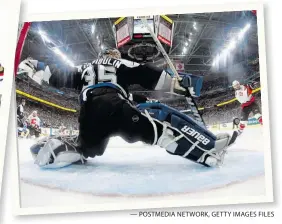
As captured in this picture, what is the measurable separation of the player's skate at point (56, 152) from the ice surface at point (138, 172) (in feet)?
0.09

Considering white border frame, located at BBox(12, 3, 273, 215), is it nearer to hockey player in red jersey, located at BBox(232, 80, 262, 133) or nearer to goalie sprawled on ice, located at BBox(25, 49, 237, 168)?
hockey player in red jersey, located at BBox(232, 80, 262, 133)

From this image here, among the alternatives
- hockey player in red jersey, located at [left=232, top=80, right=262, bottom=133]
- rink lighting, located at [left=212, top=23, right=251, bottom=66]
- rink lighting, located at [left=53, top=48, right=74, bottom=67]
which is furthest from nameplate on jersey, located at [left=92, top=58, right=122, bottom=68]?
hockey player in red jersey, located at [left=232, top=80, right=262, bottom=133]

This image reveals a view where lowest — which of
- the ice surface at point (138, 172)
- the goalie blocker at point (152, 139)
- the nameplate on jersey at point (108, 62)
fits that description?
the ice surface at point (138, 172)

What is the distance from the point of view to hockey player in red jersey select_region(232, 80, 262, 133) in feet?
5.30

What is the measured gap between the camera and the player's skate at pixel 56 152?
1596 mm

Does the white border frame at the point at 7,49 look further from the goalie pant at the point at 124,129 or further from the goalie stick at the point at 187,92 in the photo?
the goalie stick at the point at 187,92

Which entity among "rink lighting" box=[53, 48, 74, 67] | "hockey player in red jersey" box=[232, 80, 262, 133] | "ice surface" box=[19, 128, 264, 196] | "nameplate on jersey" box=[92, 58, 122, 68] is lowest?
"ice surface" box=[19, 128, 264, 196]

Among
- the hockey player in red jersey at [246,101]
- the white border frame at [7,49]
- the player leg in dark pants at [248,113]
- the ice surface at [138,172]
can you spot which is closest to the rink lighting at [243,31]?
the hockey player in red jersey at [246,101]

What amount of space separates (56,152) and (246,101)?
0.95m

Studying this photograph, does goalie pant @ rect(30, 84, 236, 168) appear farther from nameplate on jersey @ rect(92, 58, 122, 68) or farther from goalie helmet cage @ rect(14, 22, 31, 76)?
goalie helmet cage @ rect(14, 22, 31, 76)

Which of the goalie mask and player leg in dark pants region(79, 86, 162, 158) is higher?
the goalie mask

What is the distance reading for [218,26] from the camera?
5.30 ft

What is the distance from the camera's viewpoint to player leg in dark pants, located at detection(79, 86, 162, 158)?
1.58m

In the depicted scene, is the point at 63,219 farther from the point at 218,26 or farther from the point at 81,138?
the point at 218,26
